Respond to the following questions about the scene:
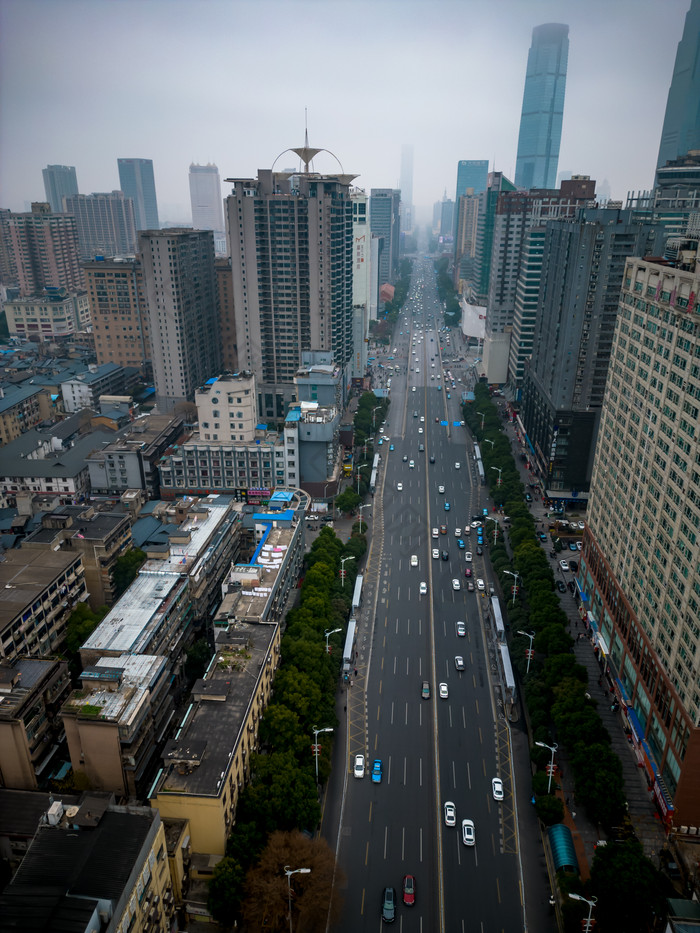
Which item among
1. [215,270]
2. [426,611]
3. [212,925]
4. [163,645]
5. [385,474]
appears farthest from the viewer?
[215,270]

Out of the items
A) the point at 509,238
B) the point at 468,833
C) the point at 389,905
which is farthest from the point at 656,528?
the point at 509,238

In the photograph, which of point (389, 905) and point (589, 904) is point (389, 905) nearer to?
point (389, 905)

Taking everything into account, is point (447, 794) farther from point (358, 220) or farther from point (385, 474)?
point (358, 220)

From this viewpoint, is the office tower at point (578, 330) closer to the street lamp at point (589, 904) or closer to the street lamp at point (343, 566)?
the street lamp at point (343, 566)

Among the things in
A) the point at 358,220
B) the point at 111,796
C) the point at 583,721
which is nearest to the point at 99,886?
the point at 111,796

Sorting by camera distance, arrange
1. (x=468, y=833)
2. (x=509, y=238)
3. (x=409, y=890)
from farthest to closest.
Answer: (x=509, y=238)
(x=468, y=833)
(x=409, y=890)
